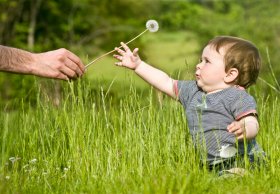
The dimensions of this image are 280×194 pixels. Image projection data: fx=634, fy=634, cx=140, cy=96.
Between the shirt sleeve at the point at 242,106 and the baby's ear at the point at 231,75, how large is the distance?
13cm

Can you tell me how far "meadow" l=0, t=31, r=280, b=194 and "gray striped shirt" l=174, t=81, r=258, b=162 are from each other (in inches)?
4.1

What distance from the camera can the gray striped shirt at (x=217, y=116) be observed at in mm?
3561

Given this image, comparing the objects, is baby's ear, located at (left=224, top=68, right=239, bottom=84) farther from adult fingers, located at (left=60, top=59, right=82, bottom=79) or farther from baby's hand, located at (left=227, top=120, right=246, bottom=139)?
adult fingers, located at (left=60, top=59, right=82, bottom=79)

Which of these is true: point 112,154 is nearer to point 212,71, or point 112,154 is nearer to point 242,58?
point 212,71

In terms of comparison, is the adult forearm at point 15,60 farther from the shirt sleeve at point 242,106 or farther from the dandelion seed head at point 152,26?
the shirt sleeve at point 242,106

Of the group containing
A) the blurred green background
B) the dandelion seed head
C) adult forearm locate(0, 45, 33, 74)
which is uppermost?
the blurred green background

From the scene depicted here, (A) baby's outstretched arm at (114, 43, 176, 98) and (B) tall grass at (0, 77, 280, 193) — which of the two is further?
(A) baby's outstretched arm at (114, 43, 176, 98)

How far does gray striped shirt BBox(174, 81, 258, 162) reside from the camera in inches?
140

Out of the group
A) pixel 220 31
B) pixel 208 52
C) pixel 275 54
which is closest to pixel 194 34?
pixel 220 31

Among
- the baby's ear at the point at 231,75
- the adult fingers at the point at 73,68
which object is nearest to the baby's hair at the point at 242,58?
the baby's ear at the point at 231,75

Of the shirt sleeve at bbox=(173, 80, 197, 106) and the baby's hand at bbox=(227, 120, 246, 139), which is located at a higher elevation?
the shirt sleeve at bbox=(173, 80, 197, 106)

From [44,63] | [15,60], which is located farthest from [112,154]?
[15,60]

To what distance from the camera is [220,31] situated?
1653 centimetres

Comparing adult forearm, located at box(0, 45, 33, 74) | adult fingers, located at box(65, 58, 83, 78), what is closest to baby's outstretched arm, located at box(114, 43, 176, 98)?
adult fingers, located at box(65, 58, 83, 78)
